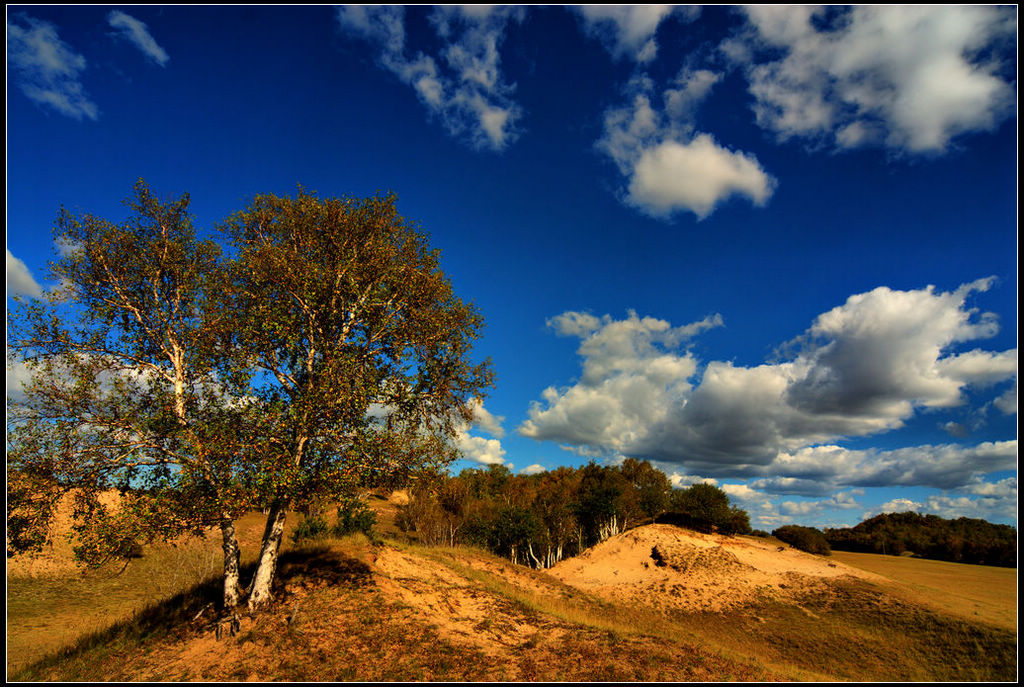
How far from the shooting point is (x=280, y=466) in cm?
1591

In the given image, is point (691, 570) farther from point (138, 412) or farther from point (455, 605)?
point (138, 412)

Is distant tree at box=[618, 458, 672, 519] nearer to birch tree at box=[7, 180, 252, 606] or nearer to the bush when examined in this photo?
the bush

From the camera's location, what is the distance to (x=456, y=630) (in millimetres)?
18062

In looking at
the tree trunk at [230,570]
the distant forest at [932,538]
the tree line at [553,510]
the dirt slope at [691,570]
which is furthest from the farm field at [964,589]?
the tree trunk at [230,570]

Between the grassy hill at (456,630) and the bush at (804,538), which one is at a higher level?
the bush at (804,538)

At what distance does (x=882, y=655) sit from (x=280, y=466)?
35.6 metres

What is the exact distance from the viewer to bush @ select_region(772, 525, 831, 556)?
75225 millimetres

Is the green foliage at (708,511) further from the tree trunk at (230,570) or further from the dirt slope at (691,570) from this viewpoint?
the tree trunk at (230,570)

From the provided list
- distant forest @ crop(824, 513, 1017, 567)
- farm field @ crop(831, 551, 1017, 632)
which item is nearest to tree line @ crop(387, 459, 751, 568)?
farm field @ crop(831, 551, 1017, 632)

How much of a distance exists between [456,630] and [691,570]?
133 feet

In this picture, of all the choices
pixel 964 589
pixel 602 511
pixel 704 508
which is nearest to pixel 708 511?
pixel 704 508

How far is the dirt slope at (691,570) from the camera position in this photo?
4175cm

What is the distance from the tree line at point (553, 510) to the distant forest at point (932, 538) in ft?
106

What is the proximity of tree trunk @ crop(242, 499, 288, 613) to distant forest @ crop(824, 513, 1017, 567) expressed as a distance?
94831 millimetres
